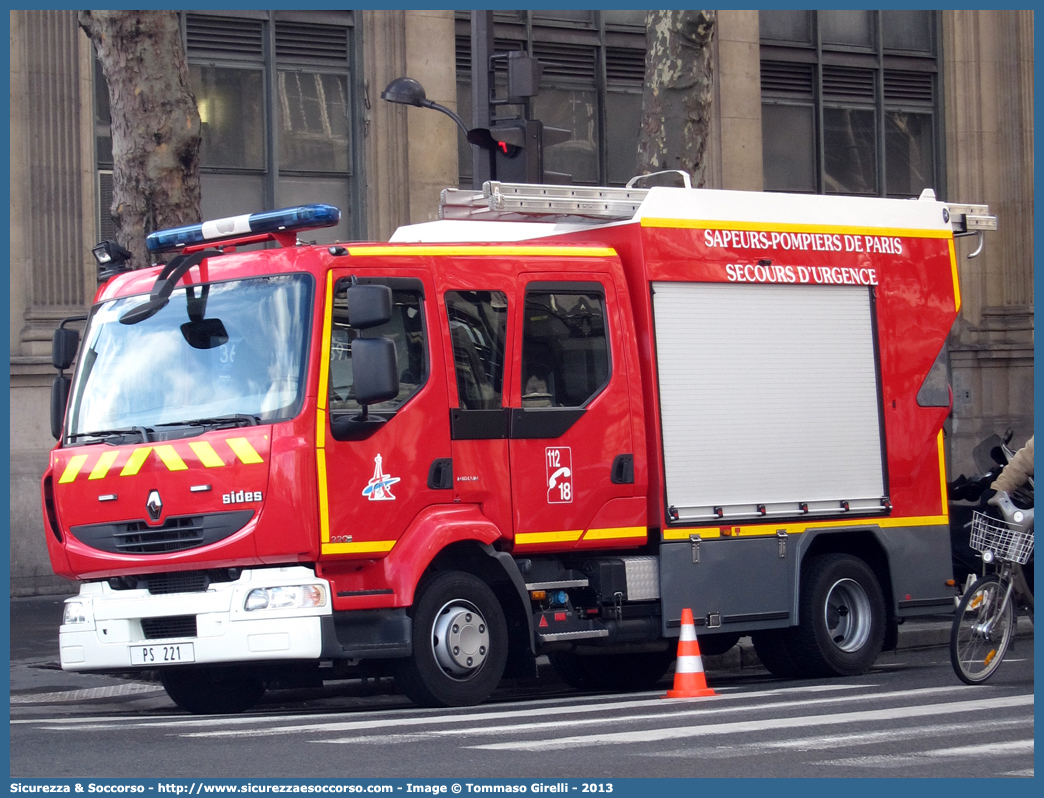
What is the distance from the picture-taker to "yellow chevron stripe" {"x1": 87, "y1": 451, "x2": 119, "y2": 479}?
1011 cm

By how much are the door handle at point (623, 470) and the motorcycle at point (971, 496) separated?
248cm

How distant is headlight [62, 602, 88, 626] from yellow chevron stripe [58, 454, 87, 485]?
2.52ft

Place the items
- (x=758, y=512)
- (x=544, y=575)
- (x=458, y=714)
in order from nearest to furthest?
1. (x=458, y=714)
2. (x=544, y=575)
3. (x=758, y=512)

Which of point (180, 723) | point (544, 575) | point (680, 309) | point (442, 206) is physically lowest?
point (180, 723)

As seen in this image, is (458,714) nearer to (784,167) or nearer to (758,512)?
(758,512)

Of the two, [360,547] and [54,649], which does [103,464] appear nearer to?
[360,547]

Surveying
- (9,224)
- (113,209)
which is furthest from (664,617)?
A: (9,224)

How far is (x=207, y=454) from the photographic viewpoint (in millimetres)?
9727

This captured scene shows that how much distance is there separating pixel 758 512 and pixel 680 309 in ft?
5.10

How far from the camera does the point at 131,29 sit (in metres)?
13.8

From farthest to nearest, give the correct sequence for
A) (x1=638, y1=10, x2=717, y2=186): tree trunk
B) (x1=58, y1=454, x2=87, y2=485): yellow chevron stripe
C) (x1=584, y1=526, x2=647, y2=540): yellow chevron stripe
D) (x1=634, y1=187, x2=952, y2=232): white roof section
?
(x1=638, y1=10, x2=717, y2=186): tree trunk → (x1=634, y1=187, x2=952, y2=232): white roof section → (x1=584, y1=526, x2=647, y2=540): yellow chevron stripe → (x1=58, y1=454, x2=87, y2=485): yellow chevron stripe


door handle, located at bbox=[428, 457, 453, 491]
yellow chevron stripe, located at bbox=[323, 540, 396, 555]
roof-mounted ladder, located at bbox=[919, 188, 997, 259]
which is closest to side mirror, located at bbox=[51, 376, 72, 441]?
yellow chevron stripe, located at bbox=[323, 540, 396, 555]

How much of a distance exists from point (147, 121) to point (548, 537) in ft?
18.0

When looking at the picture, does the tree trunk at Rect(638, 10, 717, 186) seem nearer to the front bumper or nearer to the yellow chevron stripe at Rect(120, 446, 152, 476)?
the yellow chevron stripe at Rect(120, 446, 152, 476)
